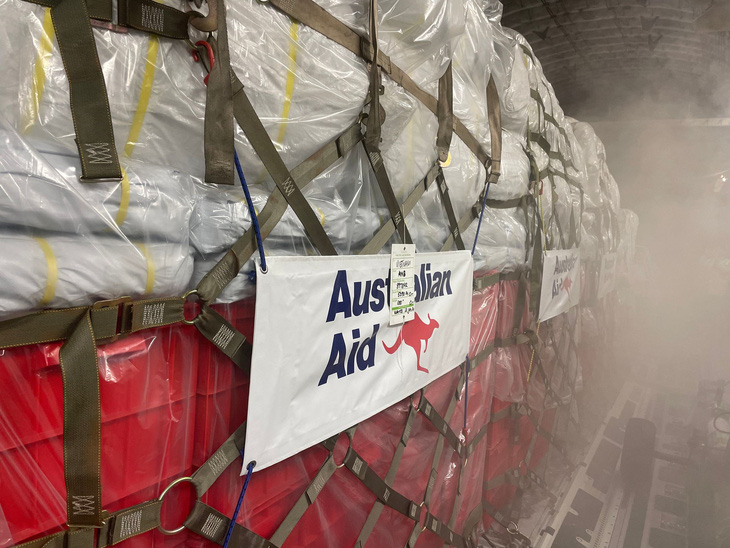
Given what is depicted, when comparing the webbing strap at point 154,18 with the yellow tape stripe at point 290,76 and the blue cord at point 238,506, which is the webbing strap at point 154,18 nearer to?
the yellow tape stripe at point 290,76

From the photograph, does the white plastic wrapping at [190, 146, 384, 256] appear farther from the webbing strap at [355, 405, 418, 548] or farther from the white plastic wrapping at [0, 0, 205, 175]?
the webbing strap at [355, 405, 418, 548]

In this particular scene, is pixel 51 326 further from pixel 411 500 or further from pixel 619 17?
pixel 619 17

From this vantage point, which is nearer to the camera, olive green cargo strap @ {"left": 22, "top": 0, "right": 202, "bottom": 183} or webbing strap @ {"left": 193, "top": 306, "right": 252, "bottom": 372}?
olive green cargo strap @ {"left": 22, "top": 0, "right": 202, "bottom": 183}

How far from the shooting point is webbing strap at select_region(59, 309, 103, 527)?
67 centimetres

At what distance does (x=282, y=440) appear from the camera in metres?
1.02

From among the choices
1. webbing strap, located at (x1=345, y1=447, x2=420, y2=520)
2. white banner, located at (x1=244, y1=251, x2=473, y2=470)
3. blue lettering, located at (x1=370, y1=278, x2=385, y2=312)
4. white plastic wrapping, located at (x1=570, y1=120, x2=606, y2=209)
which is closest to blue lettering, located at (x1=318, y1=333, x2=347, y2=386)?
white banner, located at (x1=244, y1=251, x2=473, y2=470)

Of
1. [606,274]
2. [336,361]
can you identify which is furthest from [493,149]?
[606,274]

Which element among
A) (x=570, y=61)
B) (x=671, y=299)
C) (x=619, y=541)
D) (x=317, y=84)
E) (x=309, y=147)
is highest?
(x=570, y=61)

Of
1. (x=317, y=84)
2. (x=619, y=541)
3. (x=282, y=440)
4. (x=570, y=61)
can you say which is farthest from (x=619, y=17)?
(x=282, y=440)

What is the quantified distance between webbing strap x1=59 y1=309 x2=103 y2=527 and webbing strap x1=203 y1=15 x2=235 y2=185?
327mm

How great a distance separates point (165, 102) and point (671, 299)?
1202 cm

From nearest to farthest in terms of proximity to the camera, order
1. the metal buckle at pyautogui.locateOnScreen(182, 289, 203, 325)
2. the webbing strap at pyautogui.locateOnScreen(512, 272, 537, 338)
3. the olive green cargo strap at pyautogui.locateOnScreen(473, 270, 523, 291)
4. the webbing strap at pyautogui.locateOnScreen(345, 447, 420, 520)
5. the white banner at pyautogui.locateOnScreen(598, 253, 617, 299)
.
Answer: the metal buckle at pyautogui.locateOnScreen(182, 289, 203, 325) → the webbing strap at pyautogui.locateOnScreen(345, 447, 420, 520) → the olive green cargo strap at pyautogui.locateOnScreen(473, 270, 523, 291) → the webbing strap at pyautogui.locateOnScreen(512, 272, 537, 338) → the white banner at pyautogui.locateOnScreen(598, 253, 617, 299)

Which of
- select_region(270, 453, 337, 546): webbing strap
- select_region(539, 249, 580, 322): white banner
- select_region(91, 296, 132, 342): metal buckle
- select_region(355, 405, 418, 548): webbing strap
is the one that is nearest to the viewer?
select_region(91, 296, 132, 342): metal buckle

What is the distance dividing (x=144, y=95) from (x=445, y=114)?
1.06 meters
